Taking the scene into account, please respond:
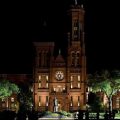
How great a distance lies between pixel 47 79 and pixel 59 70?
10.2 ft

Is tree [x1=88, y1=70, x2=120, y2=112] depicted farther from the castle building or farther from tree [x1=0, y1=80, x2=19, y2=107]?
tree [x1=0, y1=80, x2=19, y2=107]

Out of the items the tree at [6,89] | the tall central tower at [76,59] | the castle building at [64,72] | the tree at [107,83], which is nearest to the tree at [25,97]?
the castle building at [64,72]

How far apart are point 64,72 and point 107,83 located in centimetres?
1195

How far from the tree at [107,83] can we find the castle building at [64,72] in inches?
201

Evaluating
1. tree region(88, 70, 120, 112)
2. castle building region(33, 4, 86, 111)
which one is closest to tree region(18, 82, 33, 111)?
castle building region(33, 4, 86, 111)

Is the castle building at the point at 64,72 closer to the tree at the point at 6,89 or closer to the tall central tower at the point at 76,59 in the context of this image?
the tall central tower at the point at 76,59

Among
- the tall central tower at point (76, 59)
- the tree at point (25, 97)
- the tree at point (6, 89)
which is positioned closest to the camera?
the tree at point (6, 89)

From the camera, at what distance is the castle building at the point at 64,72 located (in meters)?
98.4

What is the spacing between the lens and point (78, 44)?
102188mm

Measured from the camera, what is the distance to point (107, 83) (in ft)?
300

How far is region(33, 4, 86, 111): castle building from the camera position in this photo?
323 feet

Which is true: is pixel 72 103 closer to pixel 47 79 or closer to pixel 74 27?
pixel 47 79

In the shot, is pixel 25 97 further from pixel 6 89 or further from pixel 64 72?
pixel 64 72

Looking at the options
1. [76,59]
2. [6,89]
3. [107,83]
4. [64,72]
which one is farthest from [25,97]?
[107,83]
